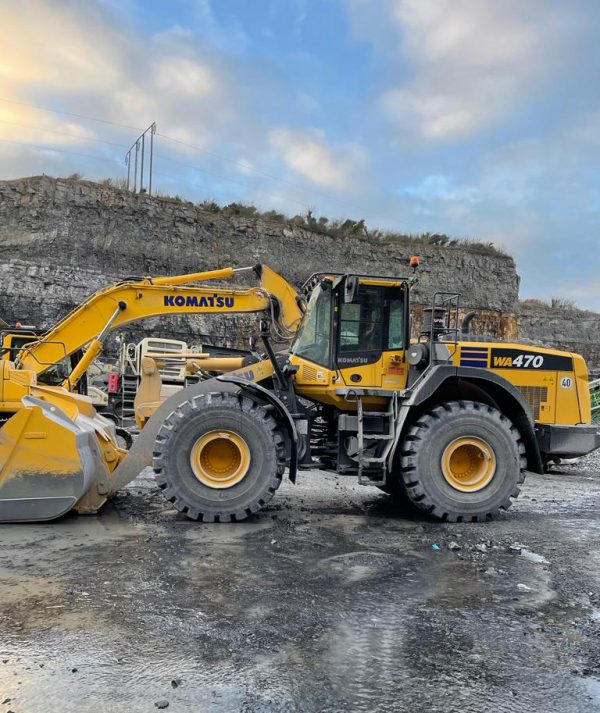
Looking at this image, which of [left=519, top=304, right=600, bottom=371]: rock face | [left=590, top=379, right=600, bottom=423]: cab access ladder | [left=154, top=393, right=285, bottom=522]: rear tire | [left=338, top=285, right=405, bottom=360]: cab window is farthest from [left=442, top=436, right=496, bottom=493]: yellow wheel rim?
[left=519, top=304, right=600, bottom=371]: rock face

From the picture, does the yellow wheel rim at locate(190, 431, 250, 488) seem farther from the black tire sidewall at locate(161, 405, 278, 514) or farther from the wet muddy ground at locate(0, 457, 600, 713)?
the wet muddy ground at locate(0, 457, 600, 713)

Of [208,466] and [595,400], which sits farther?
[595,400]

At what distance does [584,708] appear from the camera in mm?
2795

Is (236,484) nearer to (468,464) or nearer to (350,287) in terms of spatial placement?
(350,287)

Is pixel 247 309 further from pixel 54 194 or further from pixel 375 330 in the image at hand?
pixel 54 194

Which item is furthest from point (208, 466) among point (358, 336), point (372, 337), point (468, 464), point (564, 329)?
point (564, 329)

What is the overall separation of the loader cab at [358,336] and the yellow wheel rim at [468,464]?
0.93 metres

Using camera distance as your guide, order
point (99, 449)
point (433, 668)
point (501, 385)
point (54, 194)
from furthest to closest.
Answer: point (54, 194) < point (501, 385) < point (99, 449) < point (433, 668)

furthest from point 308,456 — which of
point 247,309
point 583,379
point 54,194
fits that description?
point 54,194

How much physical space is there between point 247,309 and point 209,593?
13.5 feet

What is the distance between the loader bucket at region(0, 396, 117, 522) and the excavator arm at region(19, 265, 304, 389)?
1769 millimetres

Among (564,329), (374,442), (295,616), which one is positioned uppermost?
(564,329)

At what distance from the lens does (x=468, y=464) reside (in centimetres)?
661

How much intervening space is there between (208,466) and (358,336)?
7.16 feet
